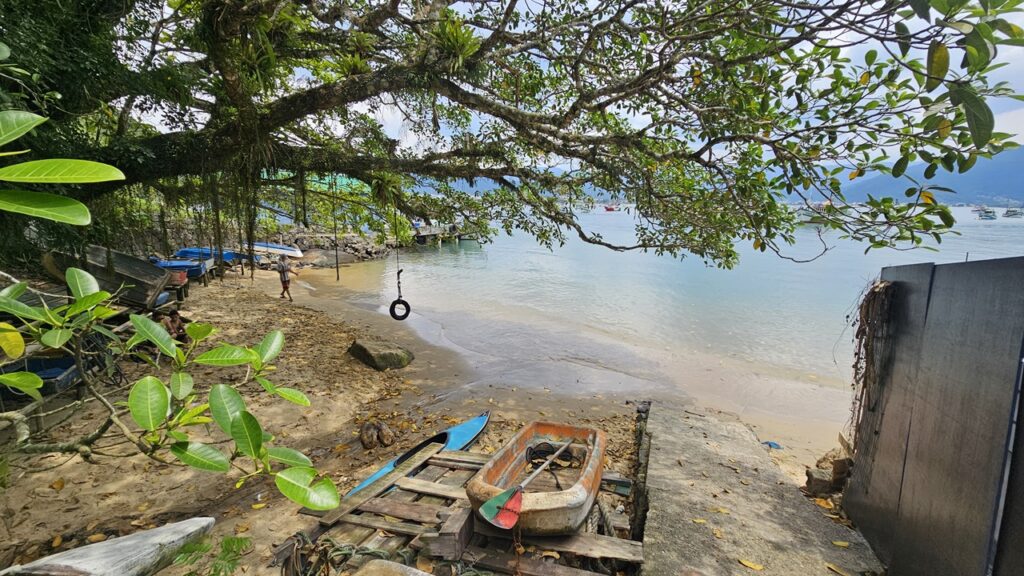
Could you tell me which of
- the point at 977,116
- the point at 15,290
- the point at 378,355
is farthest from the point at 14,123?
the point at 378,355

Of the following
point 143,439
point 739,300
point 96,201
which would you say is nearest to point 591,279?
point 739,300

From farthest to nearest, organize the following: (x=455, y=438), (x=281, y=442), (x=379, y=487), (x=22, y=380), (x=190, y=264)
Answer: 1. (x=190, y=264)
2. (x=455, y=438)
3. (x=281, y=442)
4. (x=379, y=487)
5. (x=22, y=380)

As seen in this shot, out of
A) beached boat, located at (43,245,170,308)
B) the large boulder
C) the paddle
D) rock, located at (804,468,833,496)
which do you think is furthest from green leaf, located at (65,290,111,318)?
the large boulder

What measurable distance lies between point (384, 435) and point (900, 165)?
5.99 m

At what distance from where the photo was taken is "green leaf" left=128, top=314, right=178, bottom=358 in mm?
1084

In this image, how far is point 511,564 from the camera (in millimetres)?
2891

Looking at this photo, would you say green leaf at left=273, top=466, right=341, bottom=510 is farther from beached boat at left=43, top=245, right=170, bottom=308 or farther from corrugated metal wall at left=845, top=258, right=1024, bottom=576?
beached boat at left=43, top=245, right=170, bottom=308

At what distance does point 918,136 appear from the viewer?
125 inches

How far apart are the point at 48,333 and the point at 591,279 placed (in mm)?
25496

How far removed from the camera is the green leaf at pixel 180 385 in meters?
1.09

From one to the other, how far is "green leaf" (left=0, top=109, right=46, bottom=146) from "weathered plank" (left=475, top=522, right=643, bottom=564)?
3.16 metres

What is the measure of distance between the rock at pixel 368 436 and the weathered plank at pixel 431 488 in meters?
1.90

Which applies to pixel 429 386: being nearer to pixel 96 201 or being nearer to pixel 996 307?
pixel 96 201

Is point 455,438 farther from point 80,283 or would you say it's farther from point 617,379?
point 617,379
